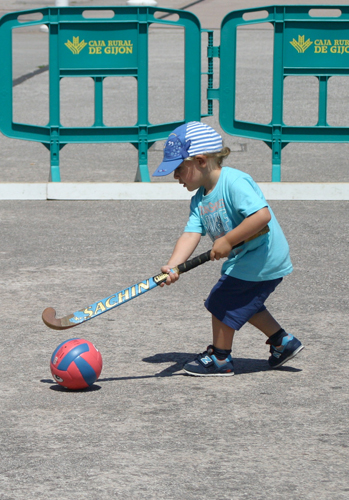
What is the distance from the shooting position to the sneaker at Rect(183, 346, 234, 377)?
4.09 metres

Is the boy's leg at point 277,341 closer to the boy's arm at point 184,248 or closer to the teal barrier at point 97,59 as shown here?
the boy's arm at point 184,248

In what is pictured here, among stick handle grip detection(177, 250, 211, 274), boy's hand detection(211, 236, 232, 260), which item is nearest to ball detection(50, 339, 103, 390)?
stick handle grip detection(177, 250, 211, 274)

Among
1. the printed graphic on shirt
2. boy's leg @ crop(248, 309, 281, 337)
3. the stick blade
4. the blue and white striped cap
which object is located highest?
the blue and white striped cap

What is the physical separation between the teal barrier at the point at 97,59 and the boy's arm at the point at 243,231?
4.30 m

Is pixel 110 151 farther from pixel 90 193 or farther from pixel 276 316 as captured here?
pixel 276 316

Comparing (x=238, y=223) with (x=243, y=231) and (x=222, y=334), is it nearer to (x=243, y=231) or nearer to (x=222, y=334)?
(x=243, y=231)

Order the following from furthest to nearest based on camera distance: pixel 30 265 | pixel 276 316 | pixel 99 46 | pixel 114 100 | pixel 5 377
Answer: pixel 114 100
pixel 99 46
pixel 30 265
pixel 276 316
pixel 5 377

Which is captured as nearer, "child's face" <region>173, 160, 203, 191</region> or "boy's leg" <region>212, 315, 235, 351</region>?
"child's face" <region>173, 160, 203, 191</region>

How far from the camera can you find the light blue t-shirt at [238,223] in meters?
3.92

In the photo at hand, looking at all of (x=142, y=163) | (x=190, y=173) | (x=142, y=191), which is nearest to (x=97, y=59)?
(x=142, y=163)

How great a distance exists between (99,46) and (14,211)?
1.75 meters

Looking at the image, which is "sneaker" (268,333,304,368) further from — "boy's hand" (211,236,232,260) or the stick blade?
the stick blade

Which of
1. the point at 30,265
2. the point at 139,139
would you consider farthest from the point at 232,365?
the point at 139,139

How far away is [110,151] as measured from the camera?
9930 mm
